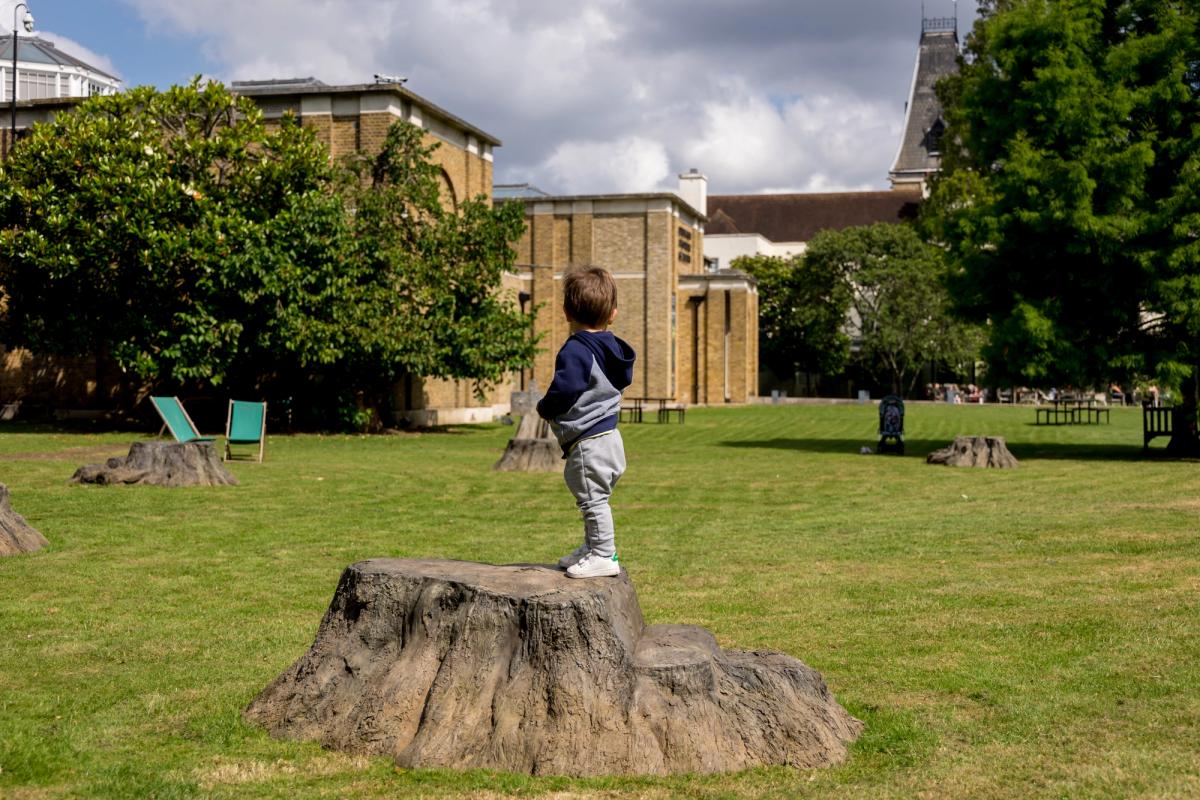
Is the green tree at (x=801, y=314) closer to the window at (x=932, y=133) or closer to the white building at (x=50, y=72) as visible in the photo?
the window at (x=932, y=133)

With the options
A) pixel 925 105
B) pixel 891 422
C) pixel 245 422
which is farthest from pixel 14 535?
pixel 925 105

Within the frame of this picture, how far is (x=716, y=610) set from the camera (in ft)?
26.0

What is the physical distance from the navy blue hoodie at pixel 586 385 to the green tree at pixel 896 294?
59420mm

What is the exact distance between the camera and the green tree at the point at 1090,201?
69.3 feet

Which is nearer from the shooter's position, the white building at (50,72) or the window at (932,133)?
the white building at (50,72)

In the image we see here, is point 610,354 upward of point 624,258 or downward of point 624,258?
downward

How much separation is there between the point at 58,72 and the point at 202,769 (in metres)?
63.4

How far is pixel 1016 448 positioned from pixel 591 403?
22905 millimetres

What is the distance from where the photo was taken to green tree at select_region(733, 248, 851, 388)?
67812 mm

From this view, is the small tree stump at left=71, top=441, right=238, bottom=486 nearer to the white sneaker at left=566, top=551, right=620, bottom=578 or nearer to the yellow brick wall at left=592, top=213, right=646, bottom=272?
the white sneaker at left=566, top=551, right=620, bottom=578

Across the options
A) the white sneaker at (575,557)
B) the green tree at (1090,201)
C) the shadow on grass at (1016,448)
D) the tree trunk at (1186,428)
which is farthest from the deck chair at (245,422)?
the tree trunk at (1186,428)

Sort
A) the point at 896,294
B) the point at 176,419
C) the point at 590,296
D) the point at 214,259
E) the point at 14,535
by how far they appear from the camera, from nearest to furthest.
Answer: the point at 590,296 → the point at 14,535 → the point at 176,419 → the point at 214,259 → the point at 896,294

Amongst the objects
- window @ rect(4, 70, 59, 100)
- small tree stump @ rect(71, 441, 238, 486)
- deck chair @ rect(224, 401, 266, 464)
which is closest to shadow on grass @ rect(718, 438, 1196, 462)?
deck chair @ rect(224, 401, 266, 464)

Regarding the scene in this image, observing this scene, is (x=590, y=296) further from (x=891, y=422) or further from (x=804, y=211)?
(x=804, y=211)
